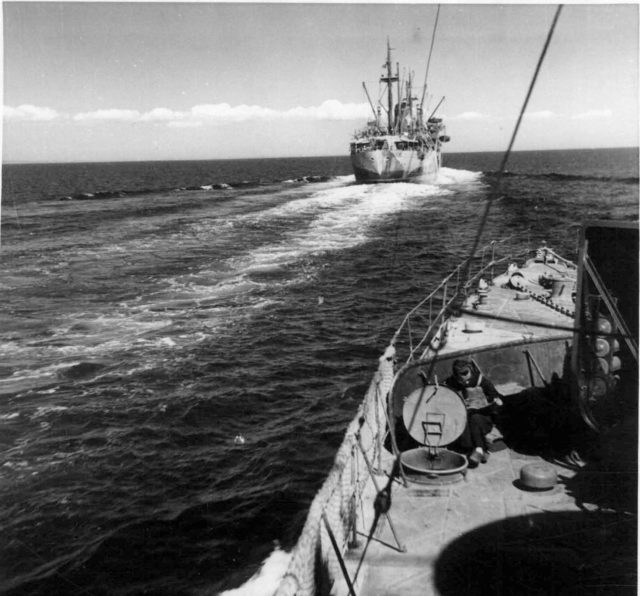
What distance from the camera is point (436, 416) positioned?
8398 millimetres

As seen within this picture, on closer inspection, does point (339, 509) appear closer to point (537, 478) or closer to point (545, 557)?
point (545, 557)

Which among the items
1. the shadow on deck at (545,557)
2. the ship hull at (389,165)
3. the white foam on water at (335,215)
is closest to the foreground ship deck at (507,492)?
the shadow on deck at (545,557)

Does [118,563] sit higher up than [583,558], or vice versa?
[583,558]

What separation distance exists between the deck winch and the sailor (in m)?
0.47

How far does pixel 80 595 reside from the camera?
10.1m

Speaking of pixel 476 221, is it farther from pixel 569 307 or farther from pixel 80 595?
pixel 80 595

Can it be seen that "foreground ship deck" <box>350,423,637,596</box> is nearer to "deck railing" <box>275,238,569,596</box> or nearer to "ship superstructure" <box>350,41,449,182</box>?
"deck railing" <box>275,238,569,596</box>

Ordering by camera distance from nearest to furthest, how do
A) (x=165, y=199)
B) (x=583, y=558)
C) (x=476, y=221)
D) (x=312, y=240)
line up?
(x=583, y=558) < (x=312, y=240) < (x=476, y=221) < (x=165, y=199)

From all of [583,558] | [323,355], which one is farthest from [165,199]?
[583,558]

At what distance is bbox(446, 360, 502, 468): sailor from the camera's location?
8672mm

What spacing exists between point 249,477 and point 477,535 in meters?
7.96

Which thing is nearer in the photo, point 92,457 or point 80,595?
point 80,595

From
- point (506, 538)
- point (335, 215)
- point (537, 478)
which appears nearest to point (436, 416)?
point (537, 478)

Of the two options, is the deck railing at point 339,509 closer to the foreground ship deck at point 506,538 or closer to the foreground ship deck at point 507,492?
the foreground ship deck at point 507,492
